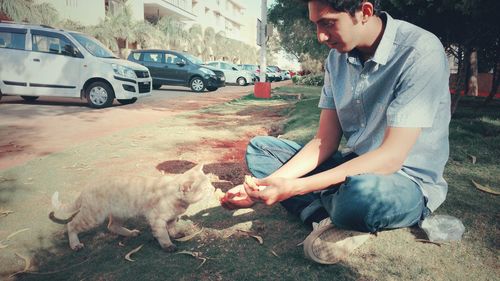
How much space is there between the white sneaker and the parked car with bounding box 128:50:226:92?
49.3 feet

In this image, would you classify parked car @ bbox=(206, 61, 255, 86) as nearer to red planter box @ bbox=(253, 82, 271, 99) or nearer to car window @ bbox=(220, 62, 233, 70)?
car window @ bbox=(220, 62, 233, 70)

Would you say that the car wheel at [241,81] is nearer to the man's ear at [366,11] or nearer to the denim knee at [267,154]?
the denim knee at [267,154]

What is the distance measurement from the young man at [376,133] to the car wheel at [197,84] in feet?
48.0

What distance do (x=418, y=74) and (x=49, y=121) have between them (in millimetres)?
7574

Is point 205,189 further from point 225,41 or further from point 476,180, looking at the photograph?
point 225,41

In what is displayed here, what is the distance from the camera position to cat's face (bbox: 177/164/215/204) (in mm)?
2475

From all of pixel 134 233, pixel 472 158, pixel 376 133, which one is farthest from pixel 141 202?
pixel 472 158

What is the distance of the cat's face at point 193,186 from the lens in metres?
2.47

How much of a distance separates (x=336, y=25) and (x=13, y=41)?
393 inches

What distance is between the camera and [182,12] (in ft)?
126

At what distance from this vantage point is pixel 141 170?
4.10 meters

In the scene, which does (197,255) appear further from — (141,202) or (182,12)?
(182,12)

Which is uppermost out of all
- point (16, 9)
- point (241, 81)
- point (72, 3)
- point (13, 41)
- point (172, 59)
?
point (72, 3)

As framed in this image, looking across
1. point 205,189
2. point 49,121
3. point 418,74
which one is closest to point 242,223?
point 205,189
